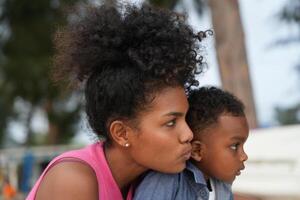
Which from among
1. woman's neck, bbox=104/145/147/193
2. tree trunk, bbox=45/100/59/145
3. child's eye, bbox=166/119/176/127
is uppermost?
tree trunk, bbox=45/100/59/145

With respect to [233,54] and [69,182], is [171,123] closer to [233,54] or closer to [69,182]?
[69,182]

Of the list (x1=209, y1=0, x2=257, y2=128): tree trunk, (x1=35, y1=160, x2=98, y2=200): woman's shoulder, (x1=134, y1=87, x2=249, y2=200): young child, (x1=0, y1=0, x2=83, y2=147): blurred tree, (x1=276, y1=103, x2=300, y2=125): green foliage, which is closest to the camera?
(x1=35, y1=160, x2=98, y2=200): woman's shoulder

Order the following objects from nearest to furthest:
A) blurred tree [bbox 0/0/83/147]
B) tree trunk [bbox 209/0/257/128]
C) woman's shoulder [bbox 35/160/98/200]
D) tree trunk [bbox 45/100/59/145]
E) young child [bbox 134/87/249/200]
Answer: woman's shoulder [bbox 35/160/98/200] → young child [bbox 134/87/249/200] → tree trunk [bbox 209/0/257/128] → blurred tree [bbox 0/0/83/147] → tree trunk [bbox 45/100/59/145]

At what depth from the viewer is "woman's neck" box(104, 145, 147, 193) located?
6.02 feet

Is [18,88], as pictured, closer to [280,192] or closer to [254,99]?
[254,99]

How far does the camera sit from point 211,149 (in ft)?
6.11

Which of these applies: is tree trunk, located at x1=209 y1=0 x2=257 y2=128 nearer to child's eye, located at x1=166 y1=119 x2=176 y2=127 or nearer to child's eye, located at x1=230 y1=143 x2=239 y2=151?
child's eye, located at x1=230 y1=143 x2=239 y2=151

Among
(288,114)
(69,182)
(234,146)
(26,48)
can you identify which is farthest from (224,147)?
(288,114)

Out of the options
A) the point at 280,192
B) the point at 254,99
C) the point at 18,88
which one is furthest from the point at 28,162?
the point at 280,192

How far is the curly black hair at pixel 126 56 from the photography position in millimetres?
1756

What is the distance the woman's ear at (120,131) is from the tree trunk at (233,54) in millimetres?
4375

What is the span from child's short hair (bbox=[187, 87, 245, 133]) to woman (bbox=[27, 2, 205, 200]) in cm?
6

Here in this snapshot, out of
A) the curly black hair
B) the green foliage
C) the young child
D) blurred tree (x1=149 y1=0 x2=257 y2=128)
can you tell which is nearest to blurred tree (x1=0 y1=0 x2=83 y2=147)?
blurred tree (x1=149 y1=0 x2=257 y2=128)

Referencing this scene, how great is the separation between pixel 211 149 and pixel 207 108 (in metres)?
0.13
